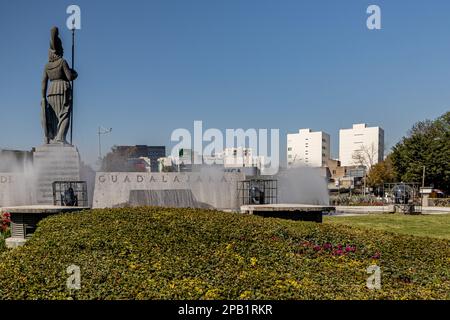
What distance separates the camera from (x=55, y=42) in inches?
570

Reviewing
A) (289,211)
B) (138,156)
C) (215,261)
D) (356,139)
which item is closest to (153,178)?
(289,211)

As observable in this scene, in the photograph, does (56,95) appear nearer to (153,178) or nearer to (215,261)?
(153,178)

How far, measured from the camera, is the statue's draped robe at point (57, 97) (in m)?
14.4

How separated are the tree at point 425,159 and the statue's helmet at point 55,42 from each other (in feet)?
127

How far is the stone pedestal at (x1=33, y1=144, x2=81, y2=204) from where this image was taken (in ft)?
46.7

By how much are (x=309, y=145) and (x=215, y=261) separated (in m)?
135

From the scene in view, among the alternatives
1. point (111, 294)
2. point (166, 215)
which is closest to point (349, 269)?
point (111, 294)

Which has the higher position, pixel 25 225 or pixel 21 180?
pixel 21 180

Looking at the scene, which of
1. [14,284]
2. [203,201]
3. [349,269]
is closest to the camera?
[14,284]

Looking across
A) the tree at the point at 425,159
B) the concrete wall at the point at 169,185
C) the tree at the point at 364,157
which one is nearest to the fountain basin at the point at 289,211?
the concrete wall at the point at 169,185

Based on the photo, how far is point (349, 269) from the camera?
5.19 meters

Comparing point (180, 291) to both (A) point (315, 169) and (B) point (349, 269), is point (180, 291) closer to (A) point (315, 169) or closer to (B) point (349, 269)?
(B) point (349, 269)

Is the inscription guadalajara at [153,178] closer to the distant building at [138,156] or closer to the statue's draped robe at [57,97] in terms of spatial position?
the statue's draped robe at [57,97]
